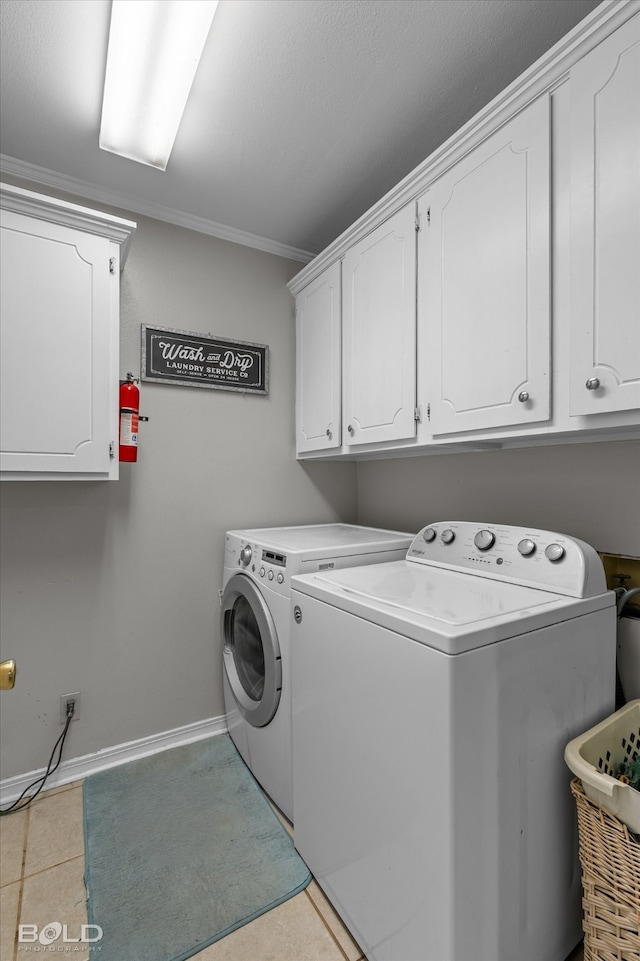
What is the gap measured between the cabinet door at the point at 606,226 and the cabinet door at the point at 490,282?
82 millimetres

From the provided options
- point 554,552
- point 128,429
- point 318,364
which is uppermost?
point 318,364

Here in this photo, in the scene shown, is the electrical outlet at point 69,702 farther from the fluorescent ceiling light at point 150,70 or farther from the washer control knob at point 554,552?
the fluorescent ceiling light at point 150,70

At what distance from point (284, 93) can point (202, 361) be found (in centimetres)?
110

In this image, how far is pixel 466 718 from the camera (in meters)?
0.89

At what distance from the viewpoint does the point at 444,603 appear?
112 centimetres

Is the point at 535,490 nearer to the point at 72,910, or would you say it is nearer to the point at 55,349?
the point at 55,349

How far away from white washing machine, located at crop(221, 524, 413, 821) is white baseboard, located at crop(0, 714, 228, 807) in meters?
0.15

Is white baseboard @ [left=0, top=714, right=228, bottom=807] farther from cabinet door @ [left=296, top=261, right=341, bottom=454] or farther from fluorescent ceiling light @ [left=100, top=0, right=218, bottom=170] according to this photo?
fluorescent ceiling light @ [left=100, top=0, right=218, bottom=170]

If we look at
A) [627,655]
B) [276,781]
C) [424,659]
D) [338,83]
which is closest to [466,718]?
[424,659]

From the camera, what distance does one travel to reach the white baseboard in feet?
5.86

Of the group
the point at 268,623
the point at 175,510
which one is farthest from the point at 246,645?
the point at 175,510

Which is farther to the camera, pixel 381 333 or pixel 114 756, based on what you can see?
pixel 114 756

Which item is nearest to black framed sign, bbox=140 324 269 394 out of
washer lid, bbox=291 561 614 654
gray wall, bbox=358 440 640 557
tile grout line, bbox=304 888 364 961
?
gray wall, bbox=358 440 640 557

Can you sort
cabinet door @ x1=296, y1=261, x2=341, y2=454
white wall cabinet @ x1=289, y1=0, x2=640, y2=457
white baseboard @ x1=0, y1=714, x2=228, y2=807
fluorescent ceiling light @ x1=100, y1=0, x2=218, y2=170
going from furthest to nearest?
cabinet door @ x1=296, y1=261, x2=341, y2=454
white baseboard @ x1=0, y1=714, x2=228, y2=807
fluorescent ceiling light @ x1=100, y1=0, x2=218, y2=170
white wall cabinet @ x1=289, y1=0, x2=640, y2=457
